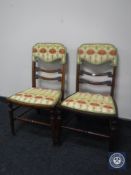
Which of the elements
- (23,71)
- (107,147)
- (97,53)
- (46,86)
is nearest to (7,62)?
(23,71)

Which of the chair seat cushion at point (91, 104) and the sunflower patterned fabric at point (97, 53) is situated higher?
the sunflower patterned fabric at point (97, 53)

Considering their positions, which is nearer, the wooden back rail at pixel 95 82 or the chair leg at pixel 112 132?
the chair leg at pixel 112 132

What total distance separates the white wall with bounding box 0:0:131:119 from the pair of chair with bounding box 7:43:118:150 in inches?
5.0

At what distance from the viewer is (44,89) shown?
201cm

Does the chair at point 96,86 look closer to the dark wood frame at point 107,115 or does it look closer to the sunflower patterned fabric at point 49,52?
the dark wood frame at point 107,115

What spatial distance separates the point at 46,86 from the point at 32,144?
73 cm

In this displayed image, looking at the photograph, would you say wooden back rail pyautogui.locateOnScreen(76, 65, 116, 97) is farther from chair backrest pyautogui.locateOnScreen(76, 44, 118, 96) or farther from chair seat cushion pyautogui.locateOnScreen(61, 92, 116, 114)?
chair seat cushion pyautogui.locateOnScreen(61, 92, 116, 114)

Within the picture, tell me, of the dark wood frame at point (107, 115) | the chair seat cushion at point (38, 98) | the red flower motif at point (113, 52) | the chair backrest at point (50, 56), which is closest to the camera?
the dark wood frame at point (107, 115)

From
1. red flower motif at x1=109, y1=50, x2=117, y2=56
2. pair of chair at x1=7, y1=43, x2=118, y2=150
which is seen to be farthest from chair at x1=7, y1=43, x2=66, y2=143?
red flower motif at x1=109, y1=50, x2=117, y2=56

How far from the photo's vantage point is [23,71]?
7.92ft

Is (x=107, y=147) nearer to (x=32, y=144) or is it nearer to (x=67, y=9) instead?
(x=32, y=144)

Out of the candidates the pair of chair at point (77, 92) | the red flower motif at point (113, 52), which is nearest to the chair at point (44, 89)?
the pair of chair at point (77, 92)

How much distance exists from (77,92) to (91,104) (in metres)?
0.34

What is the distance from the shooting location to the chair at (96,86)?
156 cm
